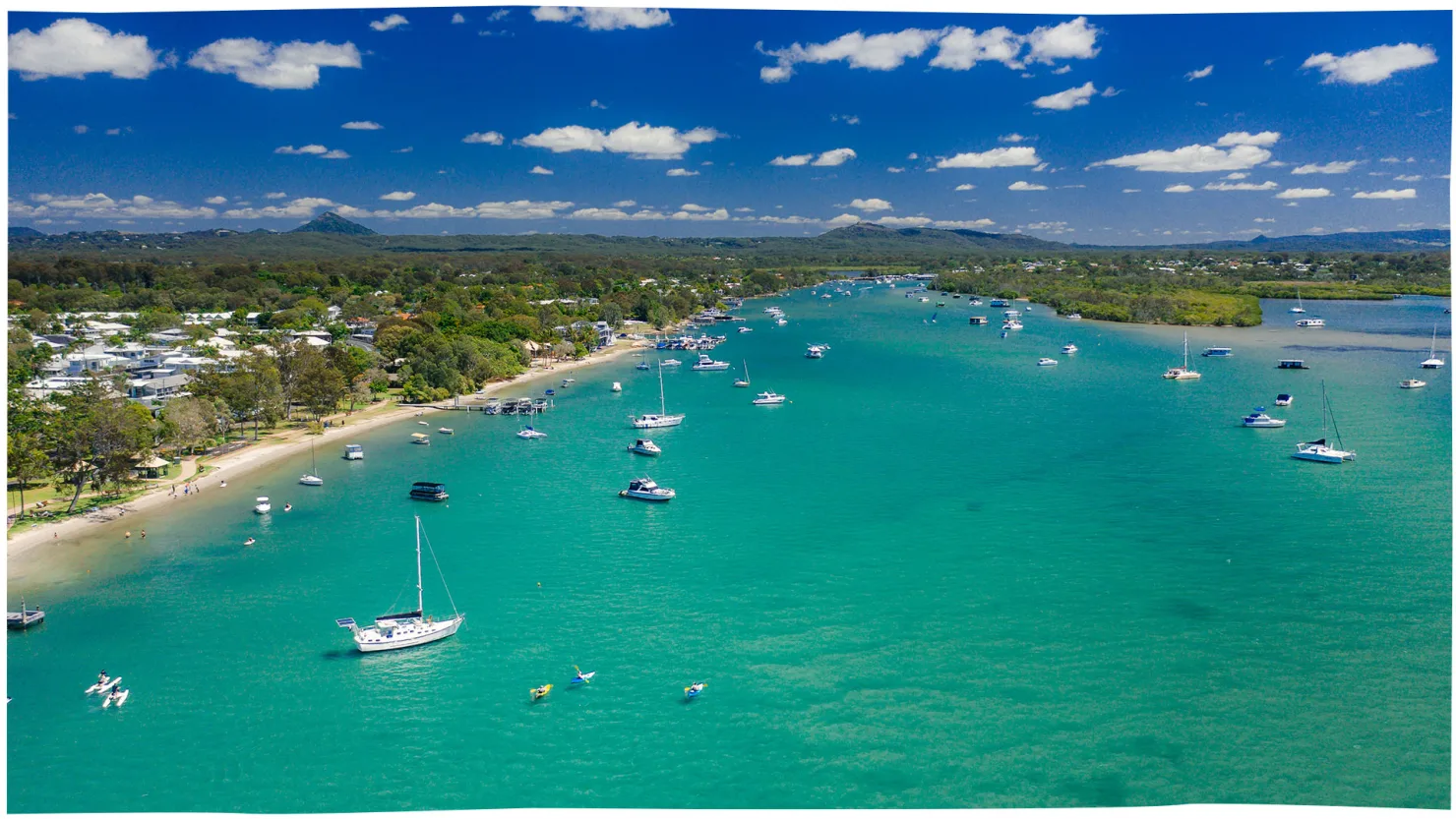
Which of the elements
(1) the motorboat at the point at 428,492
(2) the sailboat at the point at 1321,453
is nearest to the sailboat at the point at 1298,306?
(2) the sailboat at the point at 1321,453

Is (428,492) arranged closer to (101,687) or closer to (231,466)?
(231,466)

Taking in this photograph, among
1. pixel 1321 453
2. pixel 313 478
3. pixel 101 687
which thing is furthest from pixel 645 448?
pixel 1321 453

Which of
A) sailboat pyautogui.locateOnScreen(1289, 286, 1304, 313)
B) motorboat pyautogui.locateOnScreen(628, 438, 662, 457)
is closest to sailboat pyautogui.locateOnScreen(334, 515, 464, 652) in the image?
motorboat pyautogui.locateOnScreen(628, 438, 662, 457)

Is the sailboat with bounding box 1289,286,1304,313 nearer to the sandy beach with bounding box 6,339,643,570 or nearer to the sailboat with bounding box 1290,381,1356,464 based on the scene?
the sailboat with bounding box 1290,381,1356,464

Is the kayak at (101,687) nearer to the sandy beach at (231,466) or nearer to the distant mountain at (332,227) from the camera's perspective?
the sandy beach at (231,466)

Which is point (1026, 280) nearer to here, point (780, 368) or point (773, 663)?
point (780, 368)

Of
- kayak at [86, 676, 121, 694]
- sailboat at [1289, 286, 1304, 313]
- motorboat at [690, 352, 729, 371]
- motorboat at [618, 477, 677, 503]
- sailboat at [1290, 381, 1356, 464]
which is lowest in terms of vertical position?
kayak at [86, 676, 121, 694]

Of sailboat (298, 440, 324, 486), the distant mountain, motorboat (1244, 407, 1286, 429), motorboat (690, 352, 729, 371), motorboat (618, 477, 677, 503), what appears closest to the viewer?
motorboat (618, 477, 677, 503)
